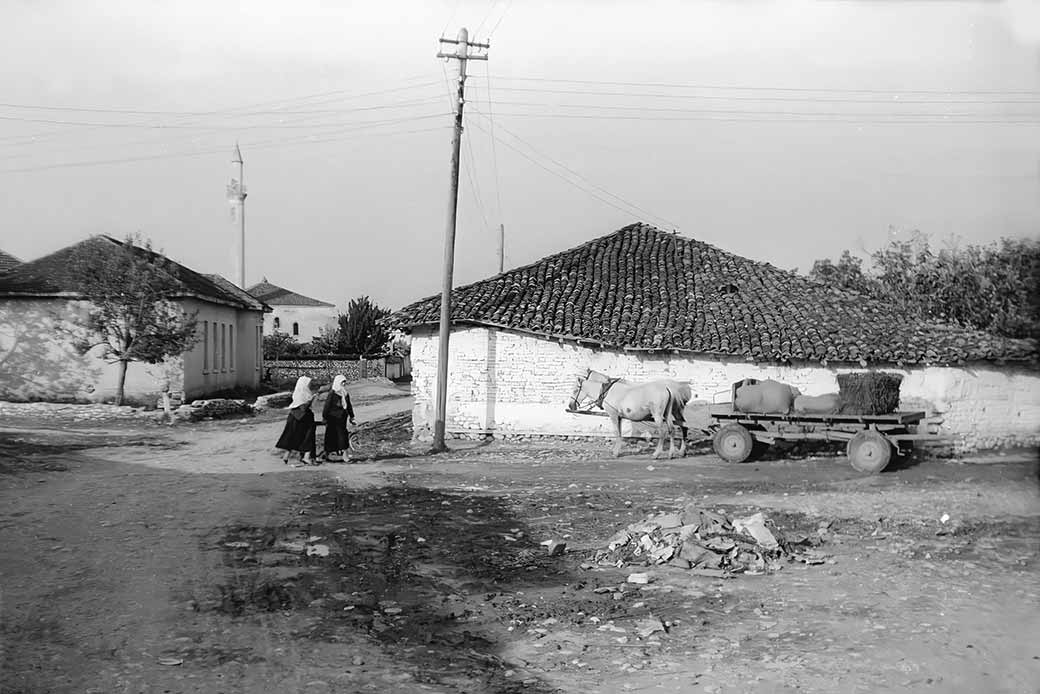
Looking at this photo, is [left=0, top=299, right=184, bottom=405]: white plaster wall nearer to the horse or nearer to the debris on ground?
the horse

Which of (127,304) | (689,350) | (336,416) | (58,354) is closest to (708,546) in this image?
(336,416)

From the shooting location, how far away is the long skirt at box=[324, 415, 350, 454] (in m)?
17.2

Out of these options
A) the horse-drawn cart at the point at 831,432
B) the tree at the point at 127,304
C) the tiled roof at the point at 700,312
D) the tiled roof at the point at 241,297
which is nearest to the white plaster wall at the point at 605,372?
the tiled roof at the point at 700,312

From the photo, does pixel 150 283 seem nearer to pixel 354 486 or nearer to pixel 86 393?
pixel 86 393

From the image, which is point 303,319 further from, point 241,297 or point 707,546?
point 707,546

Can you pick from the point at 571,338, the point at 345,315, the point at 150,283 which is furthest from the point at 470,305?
the point at 345,315

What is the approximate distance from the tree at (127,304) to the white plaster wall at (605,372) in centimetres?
879

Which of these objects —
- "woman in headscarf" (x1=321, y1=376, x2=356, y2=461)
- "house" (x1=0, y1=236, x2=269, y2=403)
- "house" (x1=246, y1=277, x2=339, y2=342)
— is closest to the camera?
"woman in headscarf" (x1=321, y1=376, x2=356, y2=461)

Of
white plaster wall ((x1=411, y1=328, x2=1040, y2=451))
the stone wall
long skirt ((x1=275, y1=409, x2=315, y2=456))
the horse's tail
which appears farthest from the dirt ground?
the stone wall

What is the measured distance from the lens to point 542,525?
11.6 metres

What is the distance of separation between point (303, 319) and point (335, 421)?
166 feet

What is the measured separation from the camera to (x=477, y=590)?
834 cm

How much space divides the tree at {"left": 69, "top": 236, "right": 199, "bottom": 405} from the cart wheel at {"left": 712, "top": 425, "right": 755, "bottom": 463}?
1580cm

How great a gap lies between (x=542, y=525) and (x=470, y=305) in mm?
10264
